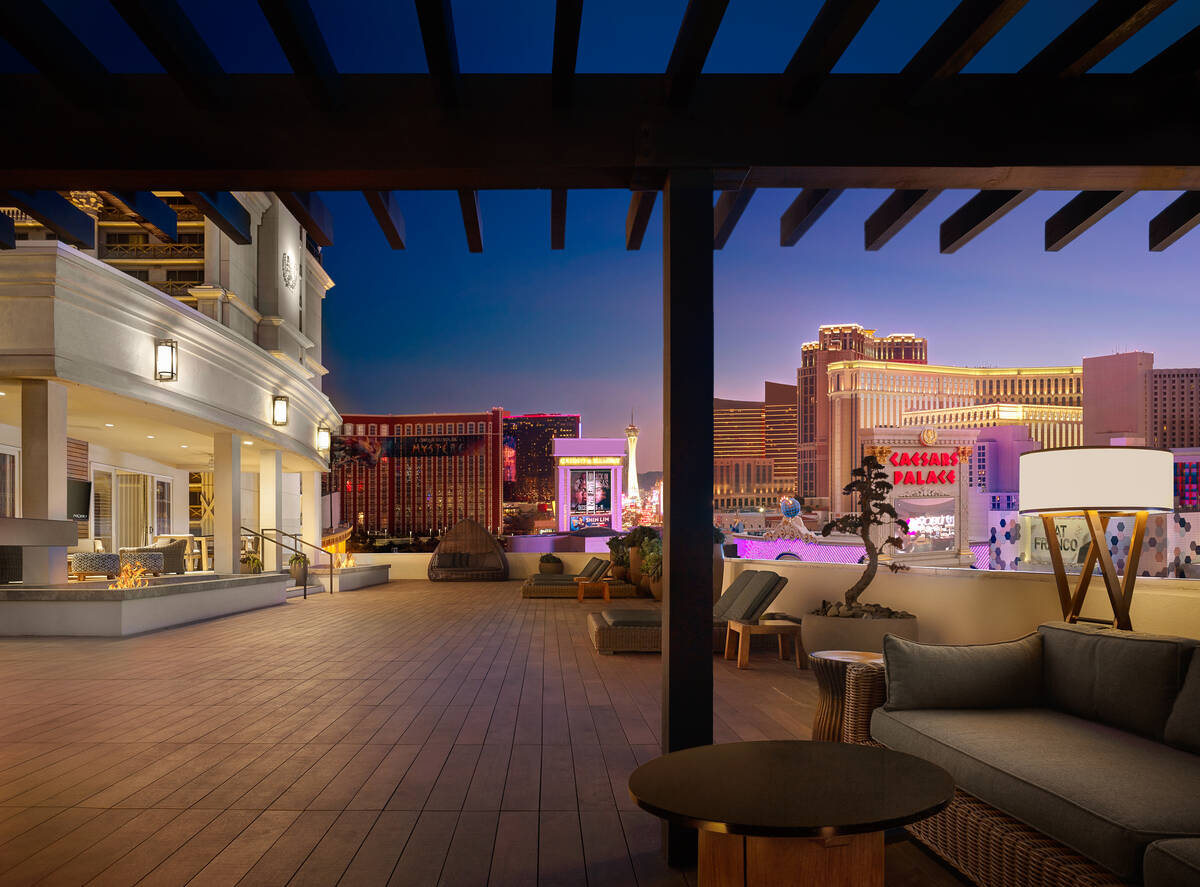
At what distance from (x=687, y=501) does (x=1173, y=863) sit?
161cm

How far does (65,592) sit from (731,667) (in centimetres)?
705

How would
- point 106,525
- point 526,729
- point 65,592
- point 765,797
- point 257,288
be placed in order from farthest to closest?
point 257,288, point 106,525, point 65,592, point 526,729, point 765,797

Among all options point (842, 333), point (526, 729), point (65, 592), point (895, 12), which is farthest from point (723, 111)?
point (842, 333)

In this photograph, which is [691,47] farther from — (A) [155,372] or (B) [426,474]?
(B) [426,474]

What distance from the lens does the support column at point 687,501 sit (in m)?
2.89

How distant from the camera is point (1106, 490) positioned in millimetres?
3740

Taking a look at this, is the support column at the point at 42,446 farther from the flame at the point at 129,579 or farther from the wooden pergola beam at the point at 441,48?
the wooden pergola beam at the point at 441,48

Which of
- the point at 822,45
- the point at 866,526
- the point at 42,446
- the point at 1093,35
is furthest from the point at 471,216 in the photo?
the point at 42,446

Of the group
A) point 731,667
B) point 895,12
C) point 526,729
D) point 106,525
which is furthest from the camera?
point 106,525

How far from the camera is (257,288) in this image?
17.2 metres

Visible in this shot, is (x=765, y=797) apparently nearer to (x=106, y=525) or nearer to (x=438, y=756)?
(x=438, y=756)

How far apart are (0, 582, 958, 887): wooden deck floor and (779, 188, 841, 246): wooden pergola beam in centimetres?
259

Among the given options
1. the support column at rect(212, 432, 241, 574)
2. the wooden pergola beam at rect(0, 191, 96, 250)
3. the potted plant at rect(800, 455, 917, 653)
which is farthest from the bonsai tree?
the support column at rect(212, 432, 241, 574)

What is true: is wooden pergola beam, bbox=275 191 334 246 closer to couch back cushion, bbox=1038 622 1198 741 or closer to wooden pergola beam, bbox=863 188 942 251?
wooden pergola beam, bbox=863 188 942 251
